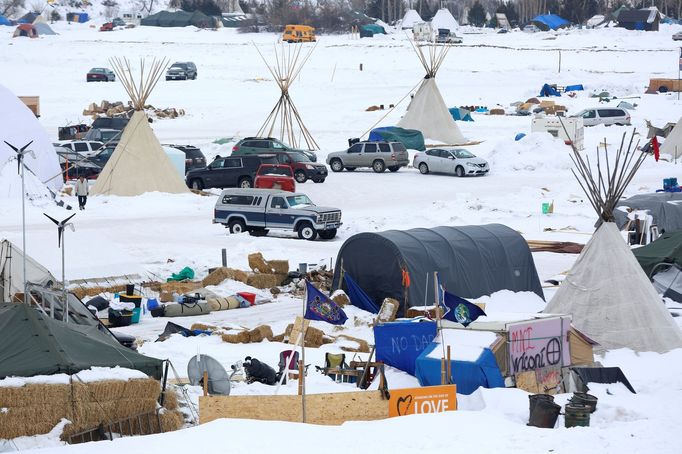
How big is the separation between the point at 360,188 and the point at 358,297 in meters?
17.7

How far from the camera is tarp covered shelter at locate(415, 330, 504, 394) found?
53.9 feet

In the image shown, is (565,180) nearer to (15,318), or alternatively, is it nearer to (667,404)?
(667,404)

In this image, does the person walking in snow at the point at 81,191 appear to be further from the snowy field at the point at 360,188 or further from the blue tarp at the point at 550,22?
the blue tarp at the point at 550,22

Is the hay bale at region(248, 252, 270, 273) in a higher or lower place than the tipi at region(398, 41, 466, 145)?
lower

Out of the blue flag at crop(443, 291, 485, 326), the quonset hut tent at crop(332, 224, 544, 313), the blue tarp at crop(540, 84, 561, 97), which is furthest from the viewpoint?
the blue tarp at crop(540, 84, 561, 97)

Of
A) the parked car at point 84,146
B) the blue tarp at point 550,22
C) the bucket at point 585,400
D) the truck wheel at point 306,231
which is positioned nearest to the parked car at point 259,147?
the parked car at point 84,146

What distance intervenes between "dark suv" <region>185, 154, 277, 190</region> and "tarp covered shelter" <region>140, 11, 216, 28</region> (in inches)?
2663

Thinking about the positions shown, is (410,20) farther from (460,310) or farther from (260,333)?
(460,310)

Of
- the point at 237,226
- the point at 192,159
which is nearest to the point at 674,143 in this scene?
the point at 192,159

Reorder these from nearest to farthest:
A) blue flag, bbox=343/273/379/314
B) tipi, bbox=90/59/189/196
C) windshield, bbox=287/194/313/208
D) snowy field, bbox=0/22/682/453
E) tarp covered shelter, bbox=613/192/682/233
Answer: snowy field, bbox=0/22/682/453
blue flag, bbox=343/273/379/314
tarp covered shelter, bbox=613/192/682/233
windshield, bbox=287/194/313/208
tipi, bbox=90/59/189/196

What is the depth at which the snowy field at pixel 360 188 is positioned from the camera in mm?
14008

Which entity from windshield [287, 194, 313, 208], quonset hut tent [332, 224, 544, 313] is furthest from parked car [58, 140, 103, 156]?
quonset hut tent [332, 224, 544, 313]

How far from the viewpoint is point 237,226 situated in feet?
105

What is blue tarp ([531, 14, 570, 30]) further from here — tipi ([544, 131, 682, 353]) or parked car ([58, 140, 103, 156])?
tipi ([544, 131, 682, 353])
